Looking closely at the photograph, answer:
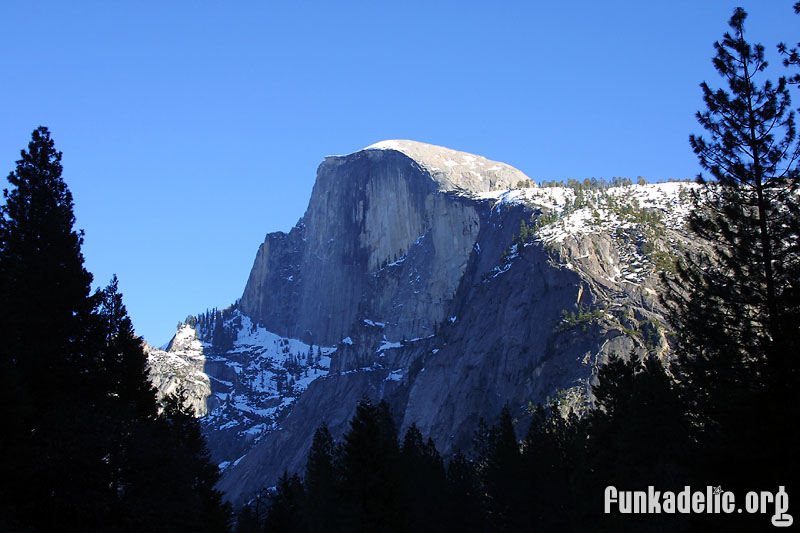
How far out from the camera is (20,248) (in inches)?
1300

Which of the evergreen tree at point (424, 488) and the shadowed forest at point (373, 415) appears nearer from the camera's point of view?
the shadowed forest at point (373, 415)

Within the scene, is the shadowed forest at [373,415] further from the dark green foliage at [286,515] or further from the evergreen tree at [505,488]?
the dark green foliage at [286,515]

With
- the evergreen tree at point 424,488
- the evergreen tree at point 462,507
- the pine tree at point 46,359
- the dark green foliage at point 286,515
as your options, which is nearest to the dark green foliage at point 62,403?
the pine tree at point 46,359

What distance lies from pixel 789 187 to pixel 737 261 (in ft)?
11.2

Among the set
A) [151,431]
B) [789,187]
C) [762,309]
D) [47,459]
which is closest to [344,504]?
[151,431]

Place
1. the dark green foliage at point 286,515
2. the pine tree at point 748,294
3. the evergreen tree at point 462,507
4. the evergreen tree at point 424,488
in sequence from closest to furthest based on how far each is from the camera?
the pine tree at point 748,294
the evergreen tree at point 424,488
the evergreen tree at point 462,507
the dark green foliage at point 286,515

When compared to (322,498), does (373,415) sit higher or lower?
higher

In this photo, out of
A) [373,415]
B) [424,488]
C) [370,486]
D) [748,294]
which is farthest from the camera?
[424,488]

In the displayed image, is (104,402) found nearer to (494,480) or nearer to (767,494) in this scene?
(767,494)

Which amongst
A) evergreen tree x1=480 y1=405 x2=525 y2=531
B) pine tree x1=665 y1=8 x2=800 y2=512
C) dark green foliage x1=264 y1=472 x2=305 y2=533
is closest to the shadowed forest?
pine tree x1=665 y1=8 x2=800 y2=512

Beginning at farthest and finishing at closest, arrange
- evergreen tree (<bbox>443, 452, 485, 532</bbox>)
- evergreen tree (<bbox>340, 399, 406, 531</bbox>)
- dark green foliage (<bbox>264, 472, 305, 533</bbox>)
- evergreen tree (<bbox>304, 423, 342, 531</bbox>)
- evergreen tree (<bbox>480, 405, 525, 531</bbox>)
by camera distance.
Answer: dark green foliage (<bbox>264, 472, 305, 533</bbox>), evergreen tree (<bbox>443, 452, 485, 532</bbox>), evergreen tree (<bbox>480, 405, 525, 531</bbox>), evergreen tree (<bbox>304, 423, 342, 531</bbox>), evergreen tree (<bbox>340, 399, 406, 531</bbox>)

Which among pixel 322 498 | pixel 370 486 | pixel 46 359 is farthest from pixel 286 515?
pixel 46 359

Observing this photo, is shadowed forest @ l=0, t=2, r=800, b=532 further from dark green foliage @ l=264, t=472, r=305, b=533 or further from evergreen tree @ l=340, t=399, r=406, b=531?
dark green foliage @ l=264, t=472, r=305, b=533

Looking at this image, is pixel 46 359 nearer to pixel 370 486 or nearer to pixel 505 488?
pixel 370 486
